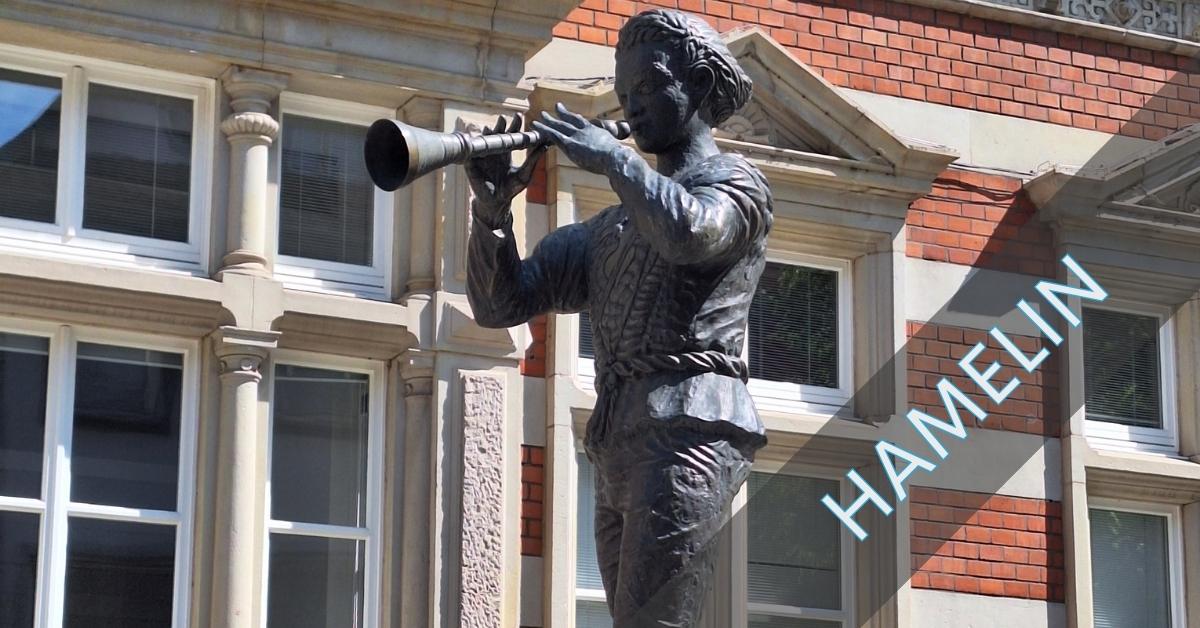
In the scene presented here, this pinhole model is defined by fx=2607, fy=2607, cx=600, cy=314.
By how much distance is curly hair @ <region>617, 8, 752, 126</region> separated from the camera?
6531 mm

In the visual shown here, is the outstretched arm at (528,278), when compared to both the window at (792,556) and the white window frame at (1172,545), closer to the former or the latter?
the window at (792,556)

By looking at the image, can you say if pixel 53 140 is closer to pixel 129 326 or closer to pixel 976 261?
pixel 129 326

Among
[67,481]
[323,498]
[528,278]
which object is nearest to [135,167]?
[67,481]

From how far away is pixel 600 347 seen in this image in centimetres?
652

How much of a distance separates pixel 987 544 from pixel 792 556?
1.00 meters

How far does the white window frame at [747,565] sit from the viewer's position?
39.8 ft

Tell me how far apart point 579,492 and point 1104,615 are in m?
3.00

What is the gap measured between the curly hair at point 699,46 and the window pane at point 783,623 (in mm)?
5960

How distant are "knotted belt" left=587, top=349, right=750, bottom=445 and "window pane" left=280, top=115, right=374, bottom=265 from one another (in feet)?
17.3

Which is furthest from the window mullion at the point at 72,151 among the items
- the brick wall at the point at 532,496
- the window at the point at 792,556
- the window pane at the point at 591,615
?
the window at the point at 792,556

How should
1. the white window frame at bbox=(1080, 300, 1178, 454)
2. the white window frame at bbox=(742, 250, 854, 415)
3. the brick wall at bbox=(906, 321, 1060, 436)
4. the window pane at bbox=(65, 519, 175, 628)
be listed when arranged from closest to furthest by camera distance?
the window pane at bbox=(65, 519, 175, 628) < the white window frame at bbox=(742, 250, 854, 415) < the brick wall at bbox=(906, 321, 1060, 436) < the white window frame at bbox=(1080, 300, 1178, 454)

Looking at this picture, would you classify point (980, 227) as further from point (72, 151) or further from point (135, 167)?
point (72, 151)

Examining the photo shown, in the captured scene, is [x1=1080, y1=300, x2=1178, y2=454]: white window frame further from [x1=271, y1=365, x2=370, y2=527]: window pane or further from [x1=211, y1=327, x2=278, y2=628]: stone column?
[x1=211, y1=327, x2=278, y2=628]: stone column

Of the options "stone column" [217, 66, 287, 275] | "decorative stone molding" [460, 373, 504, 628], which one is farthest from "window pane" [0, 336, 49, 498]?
"decorative stone molding" [460, 373, 504, 628]
